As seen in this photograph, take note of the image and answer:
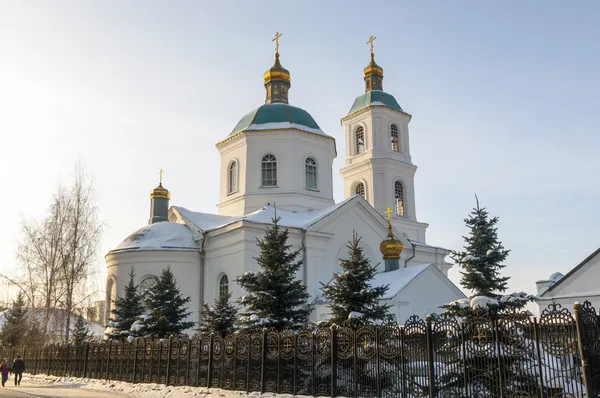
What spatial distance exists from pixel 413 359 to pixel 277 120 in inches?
710

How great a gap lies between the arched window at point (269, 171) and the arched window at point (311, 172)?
58.4 inches

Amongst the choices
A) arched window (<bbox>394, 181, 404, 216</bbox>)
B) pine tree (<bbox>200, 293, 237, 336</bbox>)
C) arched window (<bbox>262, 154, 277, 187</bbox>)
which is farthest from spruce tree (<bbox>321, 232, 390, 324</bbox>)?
arched window (<bbox>394, 181, 404, 216</bbox>)

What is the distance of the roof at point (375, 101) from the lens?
31000 mm

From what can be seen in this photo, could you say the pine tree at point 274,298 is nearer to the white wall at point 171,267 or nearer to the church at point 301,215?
the church at point 301,215

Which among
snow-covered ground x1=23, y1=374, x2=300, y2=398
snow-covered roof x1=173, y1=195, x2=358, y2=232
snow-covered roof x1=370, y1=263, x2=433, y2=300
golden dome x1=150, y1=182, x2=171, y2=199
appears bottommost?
snow-covered ground x1=23, y1=374, x2=300, y2=398

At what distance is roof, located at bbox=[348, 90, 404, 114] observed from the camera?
31000 mm

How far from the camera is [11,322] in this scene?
2988 centimetres

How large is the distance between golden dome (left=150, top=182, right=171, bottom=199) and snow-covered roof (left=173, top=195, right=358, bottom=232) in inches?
124

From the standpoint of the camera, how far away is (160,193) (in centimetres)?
2919

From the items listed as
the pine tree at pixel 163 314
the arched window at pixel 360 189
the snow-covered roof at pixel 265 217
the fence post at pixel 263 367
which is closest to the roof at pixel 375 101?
the arched window at pixel 360 189

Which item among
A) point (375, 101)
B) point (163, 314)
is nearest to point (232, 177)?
point (375, 101)

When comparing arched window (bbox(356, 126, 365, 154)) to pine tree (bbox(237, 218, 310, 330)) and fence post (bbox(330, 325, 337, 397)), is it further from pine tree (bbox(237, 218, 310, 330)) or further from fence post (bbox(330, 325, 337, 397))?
fence post (bbox(330, 325, 337, 397))

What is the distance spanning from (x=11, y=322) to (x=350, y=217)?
19087 millimetres

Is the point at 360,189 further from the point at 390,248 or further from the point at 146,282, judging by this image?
the point at 146,282
